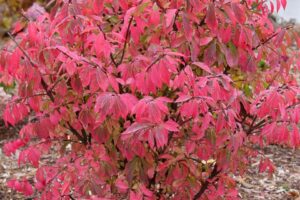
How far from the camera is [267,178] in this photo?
14.8 ft

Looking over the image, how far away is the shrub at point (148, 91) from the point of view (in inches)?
88.2

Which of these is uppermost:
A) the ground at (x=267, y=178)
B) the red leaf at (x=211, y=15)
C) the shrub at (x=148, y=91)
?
the red leaf at (x=211, y=15)

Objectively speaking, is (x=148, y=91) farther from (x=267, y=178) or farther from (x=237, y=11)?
(x=267, y=178)

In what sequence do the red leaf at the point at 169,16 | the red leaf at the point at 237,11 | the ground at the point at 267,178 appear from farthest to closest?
the ground at the point at 267,178, the red leaf at the point at 237,11, the red leaf at the point at 169,16

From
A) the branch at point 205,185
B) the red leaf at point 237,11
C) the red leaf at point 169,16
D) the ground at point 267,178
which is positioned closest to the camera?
the red leaf at point 169,16

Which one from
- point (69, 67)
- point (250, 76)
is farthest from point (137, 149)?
point (250, 76)

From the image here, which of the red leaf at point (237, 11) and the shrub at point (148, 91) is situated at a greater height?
the red leaf at point (237, 11)

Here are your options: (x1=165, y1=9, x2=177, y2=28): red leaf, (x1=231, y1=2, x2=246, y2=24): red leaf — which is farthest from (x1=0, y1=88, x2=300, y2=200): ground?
(x1=165, y1=9, x2=177, y2=28): red leaf

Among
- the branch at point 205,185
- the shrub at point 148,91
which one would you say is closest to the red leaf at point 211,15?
the shrub at point 148,91

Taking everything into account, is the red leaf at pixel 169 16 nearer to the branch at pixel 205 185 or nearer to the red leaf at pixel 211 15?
the red leaf at pixel 211 15

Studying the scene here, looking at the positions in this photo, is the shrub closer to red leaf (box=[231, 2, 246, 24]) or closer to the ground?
red leaf (box=[231, 2, 246, 24])

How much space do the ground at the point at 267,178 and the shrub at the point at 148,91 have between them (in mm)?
1402

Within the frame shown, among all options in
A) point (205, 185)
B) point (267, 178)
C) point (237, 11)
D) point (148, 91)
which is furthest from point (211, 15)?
point (267, 178)

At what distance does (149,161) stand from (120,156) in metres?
0.26
